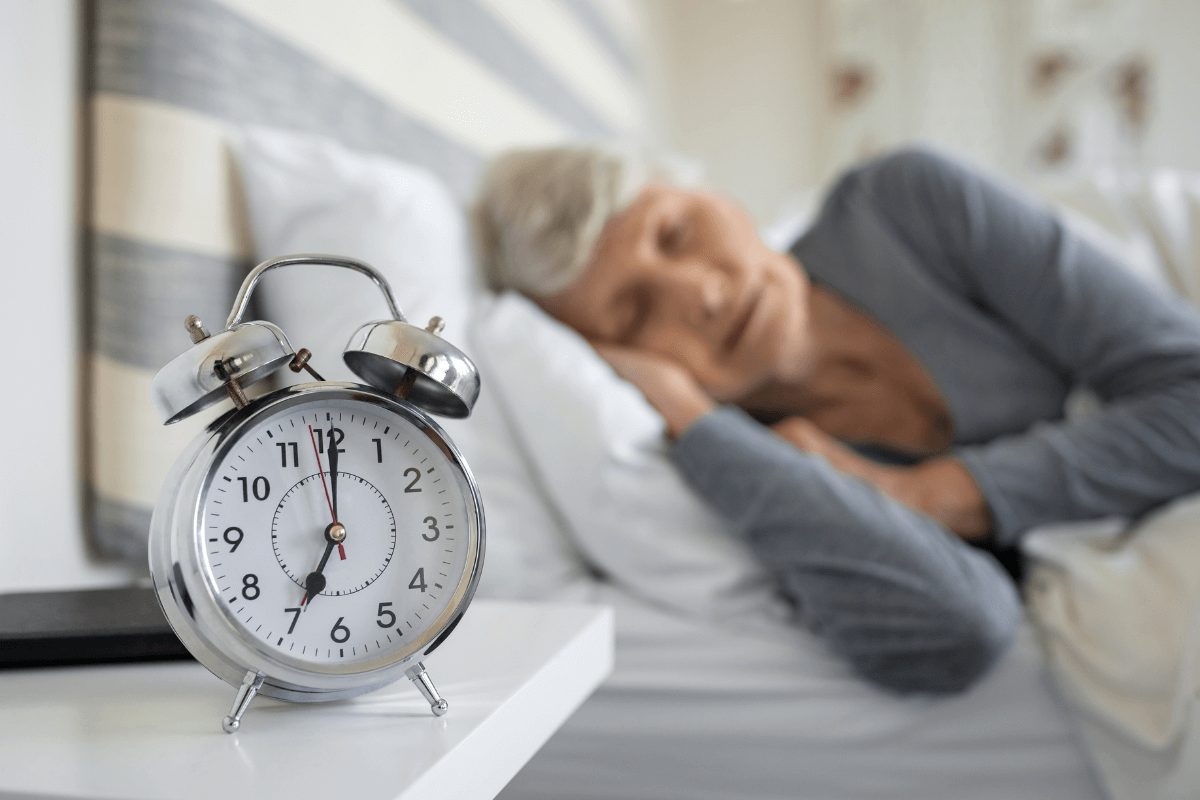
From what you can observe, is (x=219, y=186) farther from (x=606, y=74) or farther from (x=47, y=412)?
(x=606, y=74)

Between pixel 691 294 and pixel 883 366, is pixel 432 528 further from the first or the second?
pixel 883 366

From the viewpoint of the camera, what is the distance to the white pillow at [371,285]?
96 cm

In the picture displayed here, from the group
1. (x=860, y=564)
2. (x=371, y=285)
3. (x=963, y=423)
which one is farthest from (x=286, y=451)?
(x=963, y=423)

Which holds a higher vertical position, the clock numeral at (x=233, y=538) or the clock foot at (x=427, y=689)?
the clock numeral at (x=233, y=538)

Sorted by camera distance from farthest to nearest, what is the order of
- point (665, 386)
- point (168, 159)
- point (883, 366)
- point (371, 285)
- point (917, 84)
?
point (917, 84) < point (883, 366) < point (665, 386) < point (371, 285) < point (168, 159)

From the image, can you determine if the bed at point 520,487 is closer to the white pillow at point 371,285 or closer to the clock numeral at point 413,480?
the white pillow at point 371,285

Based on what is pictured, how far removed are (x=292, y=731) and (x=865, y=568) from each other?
0.59 meters

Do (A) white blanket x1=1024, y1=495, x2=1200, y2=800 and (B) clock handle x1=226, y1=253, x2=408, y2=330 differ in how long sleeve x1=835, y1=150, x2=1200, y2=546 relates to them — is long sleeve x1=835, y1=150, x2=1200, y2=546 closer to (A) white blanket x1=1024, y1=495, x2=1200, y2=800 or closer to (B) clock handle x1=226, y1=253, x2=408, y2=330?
(A) white blanket x1=1024, y1=495, x2=1200, y2=800

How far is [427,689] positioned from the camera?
19.1 inches

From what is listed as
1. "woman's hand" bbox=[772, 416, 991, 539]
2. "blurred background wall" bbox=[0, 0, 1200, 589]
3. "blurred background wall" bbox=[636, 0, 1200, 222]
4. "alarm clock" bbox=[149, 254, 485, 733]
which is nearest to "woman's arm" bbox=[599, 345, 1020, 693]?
"woman's hand" bbox=[772, 416, 991, 539]

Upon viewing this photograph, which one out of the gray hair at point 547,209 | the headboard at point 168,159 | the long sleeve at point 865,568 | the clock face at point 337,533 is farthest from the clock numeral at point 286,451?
the gray hair at point 547,209

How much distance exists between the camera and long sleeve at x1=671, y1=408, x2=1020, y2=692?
34.5 inches

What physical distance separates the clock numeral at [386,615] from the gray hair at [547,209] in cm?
71

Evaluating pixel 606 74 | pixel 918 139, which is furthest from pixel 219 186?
pixel 918 139
